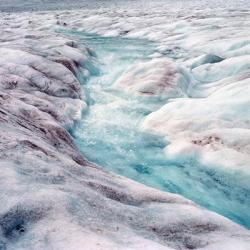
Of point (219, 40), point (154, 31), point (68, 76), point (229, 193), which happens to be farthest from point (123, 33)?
point (229, 193)

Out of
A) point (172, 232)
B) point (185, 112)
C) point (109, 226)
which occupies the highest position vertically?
point (109, 226)

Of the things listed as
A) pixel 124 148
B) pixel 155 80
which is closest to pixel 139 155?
pixel 124 148

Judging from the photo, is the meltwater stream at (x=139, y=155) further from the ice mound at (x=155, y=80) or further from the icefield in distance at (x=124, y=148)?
the ice mound at (x=155, y=80)

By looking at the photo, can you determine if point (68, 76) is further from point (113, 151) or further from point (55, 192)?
point (55, 192)

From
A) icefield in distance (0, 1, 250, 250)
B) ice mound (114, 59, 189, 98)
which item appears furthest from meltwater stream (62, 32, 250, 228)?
ice mound (114, 59, 189, 98)

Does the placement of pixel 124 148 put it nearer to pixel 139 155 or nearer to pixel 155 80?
pixel 139 155

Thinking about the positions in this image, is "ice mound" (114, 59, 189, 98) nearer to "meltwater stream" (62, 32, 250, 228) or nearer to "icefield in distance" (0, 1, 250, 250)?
"icefield in distance" (0, 1, 250, 250)

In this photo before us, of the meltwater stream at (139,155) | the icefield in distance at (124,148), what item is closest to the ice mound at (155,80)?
the icefield in distance at (124,148)
